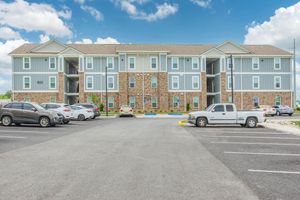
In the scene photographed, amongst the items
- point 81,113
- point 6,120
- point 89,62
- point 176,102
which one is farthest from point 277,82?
point 6,120

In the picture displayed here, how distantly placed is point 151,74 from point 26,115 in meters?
30.6

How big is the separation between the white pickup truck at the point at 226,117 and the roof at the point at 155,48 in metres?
28.6

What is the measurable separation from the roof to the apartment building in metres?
0.16

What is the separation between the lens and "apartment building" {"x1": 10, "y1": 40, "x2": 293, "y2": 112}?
47.7m

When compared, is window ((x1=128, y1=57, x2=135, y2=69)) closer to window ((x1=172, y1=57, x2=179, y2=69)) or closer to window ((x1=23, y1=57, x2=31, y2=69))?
window ((x1=172, y1=57, x2=179, y2=69))

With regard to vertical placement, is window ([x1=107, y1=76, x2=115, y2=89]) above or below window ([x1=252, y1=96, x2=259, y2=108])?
above

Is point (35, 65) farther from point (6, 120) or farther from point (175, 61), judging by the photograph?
point (6, 120)

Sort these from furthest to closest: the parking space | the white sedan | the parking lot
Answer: the white sedan, the parking space, the parking lot

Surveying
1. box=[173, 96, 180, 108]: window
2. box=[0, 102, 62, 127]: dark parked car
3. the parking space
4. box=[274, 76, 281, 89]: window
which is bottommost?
the parking space

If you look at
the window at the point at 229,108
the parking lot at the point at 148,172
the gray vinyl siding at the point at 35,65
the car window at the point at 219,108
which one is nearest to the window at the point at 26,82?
the gray vinyl siding at the point at 35,65

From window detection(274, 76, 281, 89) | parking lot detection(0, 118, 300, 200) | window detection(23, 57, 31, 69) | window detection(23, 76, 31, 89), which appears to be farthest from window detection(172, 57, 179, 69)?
parking lot detection(0, 118, 300, 200)

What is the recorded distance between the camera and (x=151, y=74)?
160ft

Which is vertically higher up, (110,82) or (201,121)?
(110,82)

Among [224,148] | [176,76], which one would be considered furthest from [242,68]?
[224,148]
